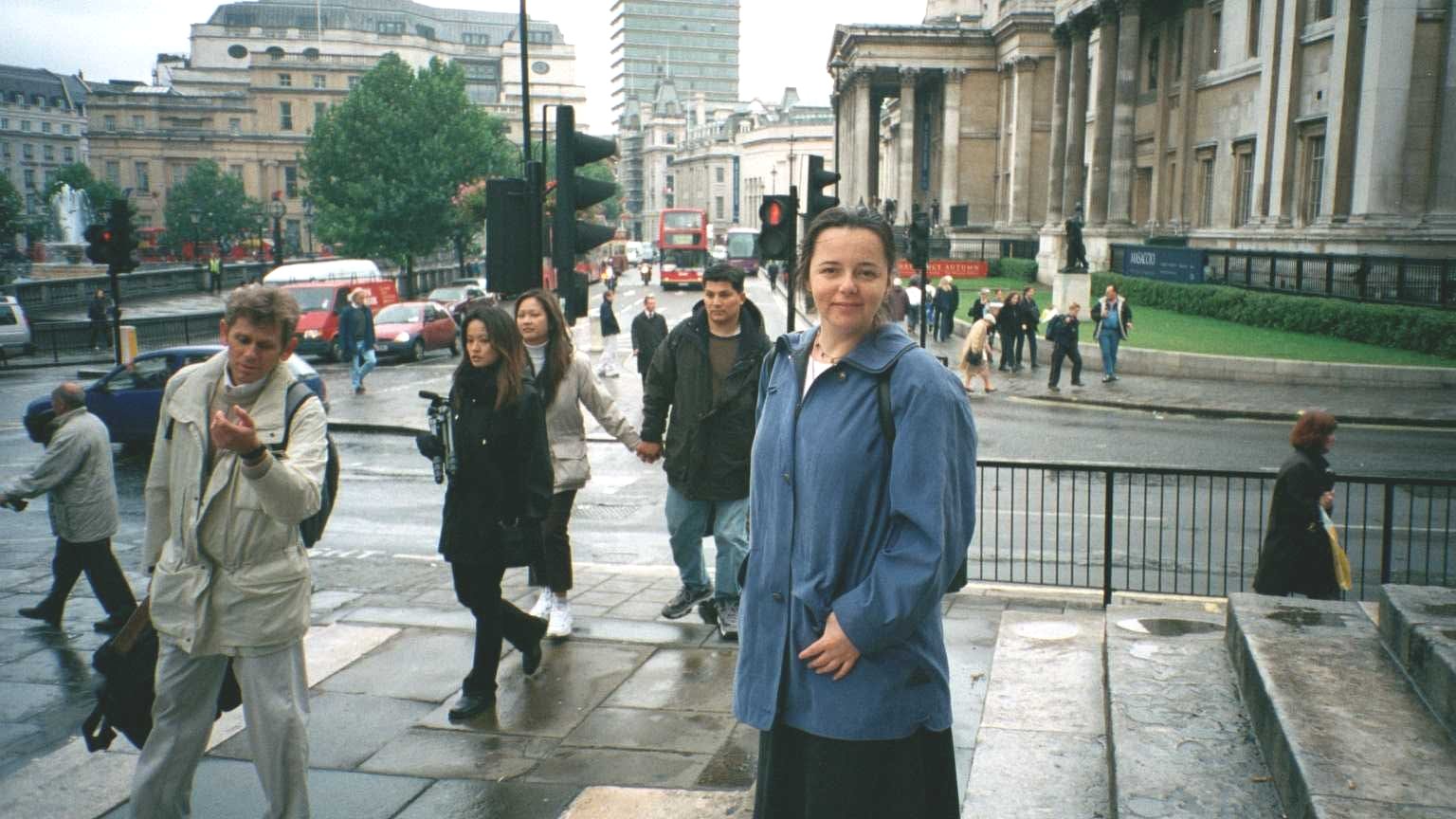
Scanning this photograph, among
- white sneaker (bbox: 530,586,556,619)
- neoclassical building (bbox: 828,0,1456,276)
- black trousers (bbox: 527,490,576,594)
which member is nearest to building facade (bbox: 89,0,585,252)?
neoclassical building (bbox: 828,0,1456,276)

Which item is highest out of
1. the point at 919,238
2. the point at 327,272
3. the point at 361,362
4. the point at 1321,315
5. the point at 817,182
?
the point at 817,182

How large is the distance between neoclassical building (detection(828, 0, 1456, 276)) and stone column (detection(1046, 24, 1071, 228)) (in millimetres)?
85

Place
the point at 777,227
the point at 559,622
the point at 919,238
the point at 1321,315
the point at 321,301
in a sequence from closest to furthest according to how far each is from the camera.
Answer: the point at 559,622, the point at 777,227, the point at 919,238, the point at 1321,315, the point at 321,301

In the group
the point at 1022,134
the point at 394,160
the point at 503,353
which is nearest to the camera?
the point at 503,353

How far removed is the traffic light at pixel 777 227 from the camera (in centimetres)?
1059

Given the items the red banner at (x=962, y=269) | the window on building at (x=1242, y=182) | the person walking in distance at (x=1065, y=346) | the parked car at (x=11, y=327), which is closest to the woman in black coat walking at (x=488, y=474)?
the person walking in distance at (x=1065, y=346)

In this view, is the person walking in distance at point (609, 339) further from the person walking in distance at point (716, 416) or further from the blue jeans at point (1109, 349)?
the person walking in distance at point (716, 416)

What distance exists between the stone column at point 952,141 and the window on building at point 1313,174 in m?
33.9

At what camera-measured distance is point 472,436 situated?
18.3ft

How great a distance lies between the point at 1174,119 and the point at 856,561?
45011 mm

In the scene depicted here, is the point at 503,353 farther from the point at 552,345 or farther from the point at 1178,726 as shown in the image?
the point at 1178,726

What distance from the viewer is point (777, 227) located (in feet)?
35.1

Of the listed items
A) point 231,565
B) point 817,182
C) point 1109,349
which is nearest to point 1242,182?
point 1109,349

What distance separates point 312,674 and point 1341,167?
30.1m
